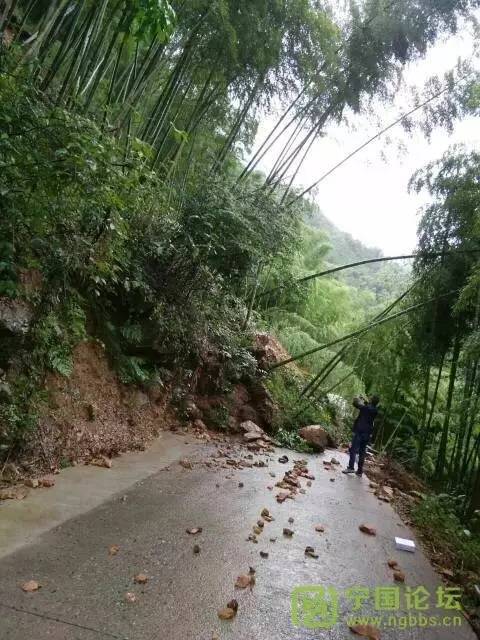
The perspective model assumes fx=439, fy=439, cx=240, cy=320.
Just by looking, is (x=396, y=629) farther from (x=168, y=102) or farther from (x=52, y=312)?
(x=168, y=102)

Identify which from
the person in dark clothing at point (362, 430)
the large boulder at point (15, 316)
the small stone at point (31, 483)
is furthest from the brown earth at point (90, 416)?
the person in dark clothing at point (362, 430)

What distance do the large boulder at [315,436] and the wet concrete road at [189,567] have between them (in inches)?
102

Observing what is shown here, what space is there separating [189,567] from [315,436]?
457 centimetres

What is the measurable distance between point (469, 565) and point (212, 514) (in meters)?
2.13

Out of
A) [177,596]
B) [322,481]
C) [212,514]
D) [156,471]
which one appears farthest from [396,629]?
[322,481]

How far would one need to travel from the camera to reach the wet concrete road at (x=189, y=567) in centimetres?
190

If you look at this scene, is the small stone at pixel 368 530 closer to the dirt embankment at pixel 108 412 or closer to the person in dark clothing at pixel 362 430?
the person in dark clothing at pixel 362 430

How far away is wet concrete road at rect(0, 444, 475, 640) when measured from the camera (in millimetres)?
1902

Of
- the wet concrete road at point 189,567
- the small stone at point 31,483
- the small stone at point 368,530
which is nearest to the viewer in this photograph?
the wet concrete road at point 189,567

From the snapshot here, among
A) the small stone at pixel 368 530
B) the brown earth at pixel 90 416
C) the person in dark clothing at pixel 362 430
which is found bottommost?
the brown earth at pixel 90 416

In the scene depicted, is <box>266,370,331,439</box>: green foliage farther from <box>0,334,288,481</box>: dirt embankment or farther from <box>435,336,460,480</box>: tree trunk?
<box>435,336,460,480</box>: tree trunk

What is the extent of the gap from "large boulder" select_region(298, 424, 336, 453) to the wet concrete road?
258cm

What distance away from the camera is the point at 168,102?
4.96 m

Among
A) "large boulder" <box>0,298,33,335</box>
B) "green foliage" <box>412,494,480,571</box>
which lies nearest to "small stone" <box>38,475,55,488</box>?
"large boulder" <box>0,298,33,335</box>
